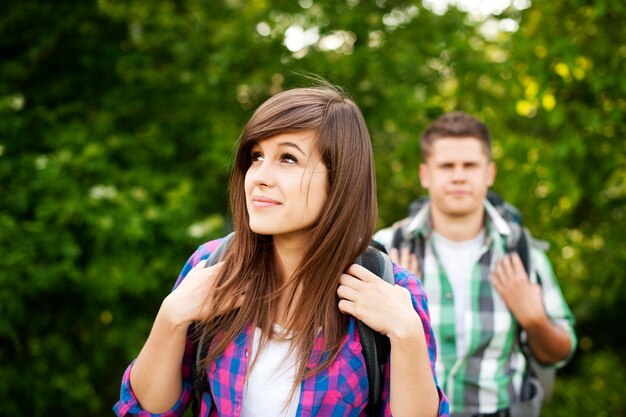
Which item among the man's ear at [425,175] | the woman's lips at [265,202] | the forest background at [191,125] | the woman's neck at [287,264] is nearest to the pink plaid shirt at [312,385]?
the woman's neck at [287,264]

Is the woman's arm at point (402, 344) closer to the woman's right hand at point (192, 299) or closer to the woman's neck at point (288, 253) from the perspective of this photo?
the woman's neck at point (288, 253)

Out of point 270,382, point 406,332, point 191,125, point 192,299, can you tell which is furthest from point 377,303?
point 191,125

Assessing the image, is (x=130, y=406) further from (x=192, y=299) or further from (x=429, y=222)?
(x=429, y=222)

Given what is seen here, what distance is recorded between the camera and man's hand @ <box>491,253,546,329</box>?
2748 millimetres

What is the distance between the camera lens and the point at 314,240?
1.78 meters

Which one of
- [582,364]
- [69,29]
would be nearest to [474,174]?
[69,29]

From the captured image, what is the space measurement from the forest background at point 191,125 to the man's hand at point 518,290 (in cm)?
118

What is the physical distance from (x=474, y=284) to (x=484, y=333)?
0.75 feet

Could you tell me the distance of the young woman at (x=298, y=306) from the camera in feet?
5.59

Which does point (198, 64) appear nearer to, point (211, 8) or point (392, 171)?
point (211, 8)

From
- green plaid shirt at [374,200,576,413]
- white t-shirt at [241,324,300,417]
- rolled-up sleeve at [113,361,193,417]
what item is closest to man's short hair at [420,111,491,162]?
green plaid shirt at [374,200,576,413]

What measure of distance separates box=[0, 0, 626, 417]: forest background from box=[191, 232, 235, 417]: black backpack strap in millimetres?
1848

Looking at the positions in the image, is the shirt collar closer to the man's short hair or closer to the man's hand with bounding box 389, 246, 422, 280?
the man's hand with bounding box 389, 246, 422, 280

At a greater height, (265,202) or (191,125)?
(191,125)
